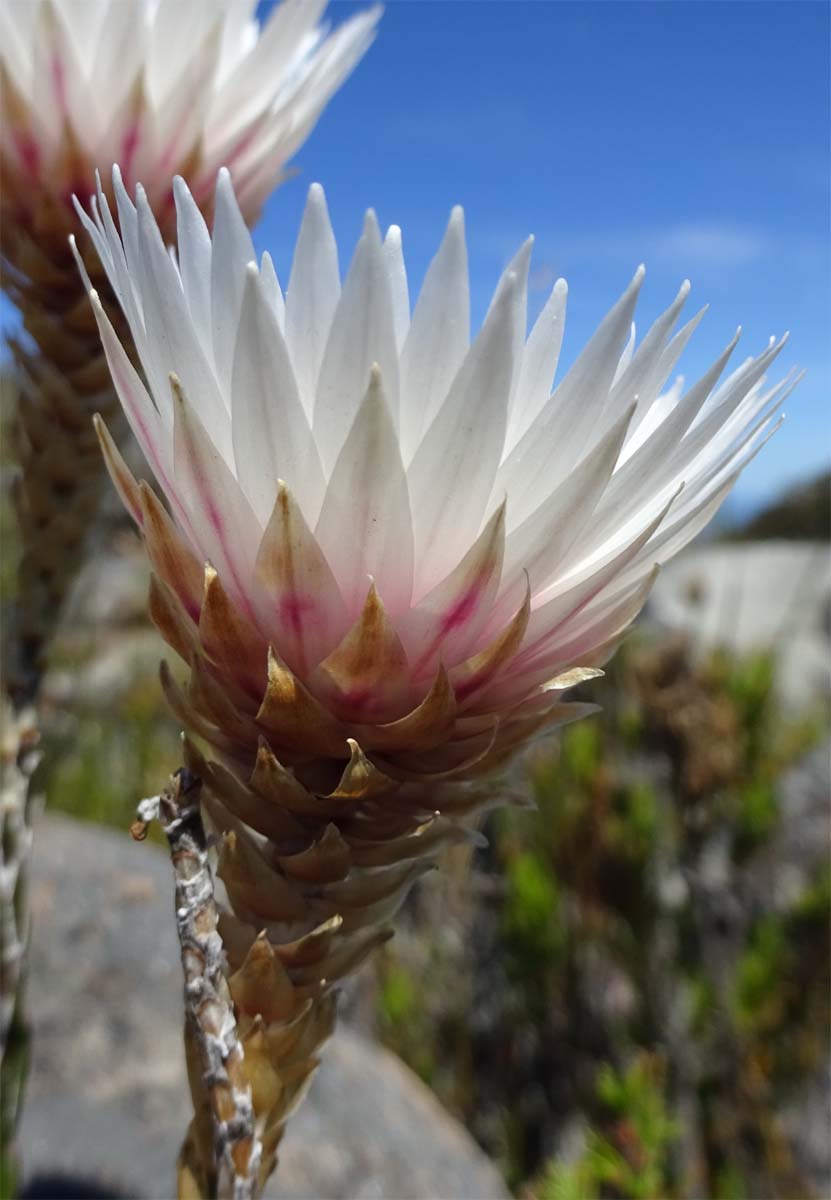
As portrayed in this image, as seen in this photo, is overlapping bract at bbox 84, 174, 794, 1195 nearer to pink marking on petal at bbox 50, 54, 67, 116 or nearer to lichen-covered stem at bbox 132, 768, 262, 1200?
lichen-covered stem at bbox 132, 768, 262, 1200

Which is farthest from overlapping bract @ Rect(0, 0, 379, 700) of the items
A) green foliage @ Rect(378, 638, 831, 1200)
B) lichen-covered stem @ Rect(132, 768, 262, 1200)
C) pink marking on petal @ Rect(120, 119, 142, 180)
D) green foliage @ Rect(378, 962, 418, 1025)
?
green foliage @ Rect(378, 962, 418, 1025)

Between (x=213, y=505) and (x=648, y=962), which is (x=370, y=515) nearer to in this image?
(x=213, y=505)

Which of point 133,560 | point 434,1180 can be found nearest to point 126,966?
point 434,1180

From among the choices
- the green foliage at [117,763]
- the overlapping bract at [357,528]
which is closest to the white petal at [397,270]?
the overlapping bract at [357,528]

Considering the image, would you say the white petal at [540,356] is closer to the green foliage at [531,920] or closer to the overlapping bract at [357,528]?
the overlapping bract at [357,528]

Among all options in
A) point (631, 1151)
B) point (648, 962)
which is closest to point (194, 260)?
point (631, 1151)

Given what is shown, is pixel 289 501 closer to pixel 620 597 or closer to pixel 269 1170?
pixel 620 597
